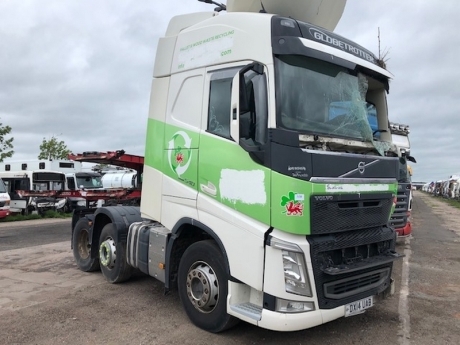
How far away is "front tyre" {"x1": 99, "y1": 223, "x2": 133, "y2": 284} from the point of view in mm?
6711

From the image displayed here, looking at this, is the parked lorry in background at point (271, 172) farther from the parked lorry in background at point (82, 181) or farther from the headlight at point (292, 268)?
the parked lorry in background at point (82, 181)

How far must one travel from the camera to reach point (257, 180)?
4.24 metres

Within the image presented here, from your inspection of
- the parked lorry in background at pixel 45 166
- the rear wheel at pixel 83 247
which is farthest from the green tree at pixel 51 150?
the rear wheel at pixel 83 247

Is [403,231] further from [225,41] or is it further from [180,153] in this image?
[225,41]

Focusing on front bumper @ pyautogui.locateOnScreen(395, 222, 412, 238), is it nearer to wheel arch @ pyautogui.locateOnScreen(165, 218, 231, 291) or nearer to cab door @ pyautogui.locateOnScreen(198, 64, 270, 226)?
wheel arch @ pyautogui.locateOnScreen(165, 218, 231, 291)

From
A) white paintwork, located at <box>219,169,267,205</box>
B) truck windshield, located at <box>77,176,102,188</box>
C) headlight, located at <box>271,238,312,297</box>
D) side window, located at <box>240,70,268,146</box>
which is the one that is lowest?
headlight, located at <box>271,238,312,297</box>

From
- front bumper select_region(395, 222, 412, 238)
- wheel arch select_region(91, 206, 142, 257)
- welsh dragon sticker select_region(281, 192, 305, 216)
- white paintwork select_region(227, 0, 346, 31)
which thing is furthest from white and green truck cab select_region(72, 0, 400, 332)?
front bumper select_region(395, 222, 412, 238)

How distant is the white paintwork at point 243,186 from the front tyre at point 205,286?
680 millimetres

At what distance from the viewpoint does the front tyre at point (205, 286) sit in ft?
15.1

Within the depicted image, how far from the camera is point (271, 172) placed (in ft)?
13.4

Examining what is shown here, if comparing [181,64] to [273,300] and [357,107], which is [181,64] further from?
[273,300]

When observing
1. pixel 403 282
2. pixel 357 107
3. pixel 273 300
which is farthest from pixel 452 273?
pixel 273 300

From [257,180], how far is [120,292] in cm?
351

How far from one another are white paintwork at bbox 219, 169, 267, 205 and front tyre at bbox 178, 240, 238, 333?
0.68 metres
